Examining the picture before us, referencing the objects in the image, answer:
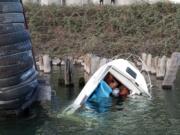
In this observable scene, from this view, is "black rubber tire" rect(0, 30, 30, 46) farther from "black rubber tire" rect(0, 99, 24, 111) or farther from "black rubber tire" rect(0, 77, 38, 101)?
"black rubber tire" rect(0, 99, 24, 111)

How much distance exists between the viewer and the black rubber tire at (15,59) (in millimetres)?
17906

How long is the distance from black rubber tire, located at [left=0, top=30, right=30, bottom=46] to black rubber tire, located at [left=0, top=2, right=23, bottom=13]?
0.83 m

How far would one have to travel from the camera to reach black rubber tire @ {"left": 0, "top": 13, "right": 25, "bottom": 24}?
713 inches

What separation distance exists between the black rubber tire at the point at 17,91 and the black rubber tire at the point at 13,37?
63.4 inches

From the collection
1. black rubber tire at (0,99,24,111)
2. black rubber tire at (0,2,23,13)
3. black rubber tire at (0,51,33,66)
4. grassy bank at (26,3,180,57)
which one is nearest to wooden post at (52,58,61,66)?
grassy bank at (26,3,180,57)

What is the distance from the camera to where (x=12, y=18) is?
18594 mm

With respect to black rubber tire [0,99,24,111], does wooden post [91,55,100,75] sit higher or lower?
lower

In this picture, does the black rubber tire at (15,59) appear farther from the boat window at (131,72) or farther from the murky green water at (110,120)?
the boat window at (131,72)

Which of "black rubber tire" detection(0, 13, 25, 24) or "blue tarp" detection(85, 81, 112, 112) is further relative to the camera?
"blue tarp" detection(85, 81, 112, 112)

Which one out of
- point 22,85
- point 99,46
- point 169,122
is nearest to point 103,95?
point 169,122

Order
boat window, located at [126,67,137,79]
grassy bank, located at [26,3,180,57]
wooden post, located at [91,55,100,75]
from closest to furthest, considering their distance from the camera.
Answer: boat window, located at [126,67,137,79] → wooden post, located at [91,55,100,75] → grassy bank, located at [26,3,180,57]

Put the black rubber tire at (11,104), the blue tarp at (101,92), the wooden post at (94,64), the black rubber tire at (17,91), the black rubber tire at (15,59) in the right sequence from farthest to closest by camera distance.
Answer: the wooden post at (94,64)
the blue tarp at (101,92)
the black rubber tire at (11,104)
the black rubber tire at (17,91)
the black rubber tire at (15,59)

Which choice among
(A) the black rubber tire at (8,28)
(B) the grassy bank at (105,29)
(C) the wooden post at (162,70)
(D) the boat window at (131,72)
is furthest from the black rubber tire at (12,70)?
(B) the grassy bank at (105,29)

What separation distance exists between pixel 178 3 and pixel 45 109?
33827mm
